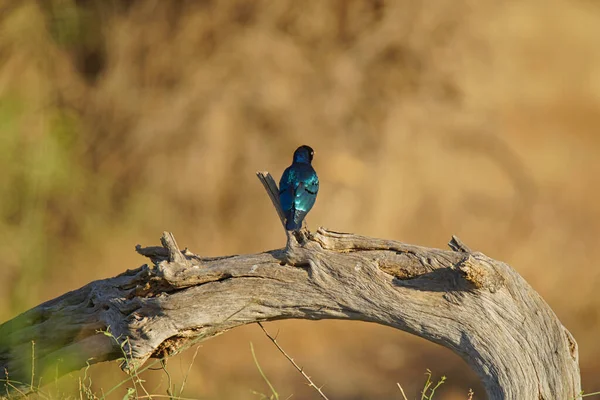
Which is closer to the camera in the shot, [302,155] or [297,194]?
[297,194]

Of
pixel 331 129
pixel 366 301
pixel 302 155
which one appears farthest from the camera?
pixel 331 129

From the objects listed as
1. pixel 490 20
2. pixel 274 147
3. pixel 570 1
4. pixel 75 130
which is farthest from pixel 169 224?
pixel 75 130

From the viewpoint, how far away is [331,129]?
8227mm

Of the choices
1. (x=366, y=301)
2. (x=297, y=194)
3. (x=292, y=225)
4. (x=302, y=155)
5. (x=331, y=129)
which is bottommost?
(x=366, y=301)

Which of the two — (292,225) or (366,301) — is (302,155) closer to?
(292,225)

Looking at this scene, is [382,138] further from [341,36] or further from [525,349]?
[525,349]

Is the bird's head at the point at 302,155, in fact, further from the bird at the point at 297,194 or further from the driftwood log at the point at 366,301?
the driftwood log at the point at 366,301

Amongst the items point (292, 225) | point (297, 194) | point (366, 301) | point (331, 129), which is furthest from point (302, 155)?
point (331, 129)

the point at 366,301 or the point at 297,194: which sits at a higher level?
the point at 297,194

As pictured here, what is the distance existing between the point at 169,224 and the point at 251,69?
1659mm

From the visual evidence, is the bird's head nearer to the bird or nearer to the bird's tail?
the bird

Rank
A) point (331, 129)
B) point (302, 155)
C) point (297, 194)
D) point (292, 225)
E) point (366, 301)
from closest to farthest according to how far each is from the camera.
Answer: point (366, 301) < point (292, 225) < point (297, 194) < point (302, 155) < point (331, 129)

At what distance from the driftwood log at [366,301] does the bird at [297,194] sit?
11.1 inches

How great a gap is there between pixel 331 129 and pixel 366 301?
179 inches
